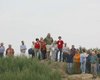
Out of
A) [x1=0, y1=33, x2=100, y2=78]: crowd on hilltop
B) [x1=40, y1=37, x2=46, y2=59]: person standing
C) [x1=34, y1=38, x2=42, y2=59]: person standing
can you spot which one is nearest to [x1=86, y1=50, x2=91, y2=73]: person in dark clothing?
[x1=0, y1=33, x2=100, y2=78]: crowd on hilltop

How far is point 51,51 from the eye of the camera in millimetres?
40750

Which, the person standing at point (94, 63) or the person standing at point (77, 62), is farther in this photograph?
the person standing at point (77, 62)

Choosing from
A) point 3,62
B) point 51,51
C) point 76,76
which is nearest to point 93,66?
point 76,76

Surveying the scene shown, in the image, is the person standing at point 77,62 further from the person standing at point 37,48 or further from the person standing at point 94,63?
the person standing at point 37,48

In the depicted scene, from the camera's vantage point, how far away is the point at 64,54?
39.8m

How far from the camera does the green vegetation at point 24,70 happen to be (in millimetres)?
37281

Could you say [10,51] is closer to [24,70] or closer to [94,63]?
[24,70]

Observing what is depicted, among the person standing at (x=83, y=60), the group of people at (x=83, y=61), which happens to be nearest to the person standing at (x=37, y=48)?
the group of people at (x=83, y=61)

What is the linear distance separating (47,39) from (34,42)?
1.04 m

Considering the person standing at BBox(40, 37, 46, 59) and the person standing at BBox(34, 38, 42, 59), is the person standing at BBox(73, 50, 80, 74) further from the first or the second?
the person standing at BBox(34, 38, 42, 59)

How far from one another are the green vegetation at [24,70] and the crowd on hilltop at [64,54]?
0.64 metres

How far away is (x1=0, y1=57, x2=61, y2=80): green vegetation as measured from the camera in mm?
37281

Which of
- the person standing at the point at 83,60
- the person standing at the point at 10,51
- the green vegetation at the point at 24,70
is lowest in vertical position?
the green vegetation at the point at 24,70

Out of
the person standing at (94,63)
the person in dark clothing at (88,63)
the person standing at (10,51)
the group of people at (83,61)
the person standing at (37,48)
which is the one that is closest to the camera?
the person standing at (94,63)
